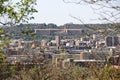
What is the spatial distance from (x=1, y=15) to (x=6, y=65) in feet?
4.23

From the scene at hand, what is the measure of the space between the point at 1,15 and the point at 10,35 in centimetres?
81

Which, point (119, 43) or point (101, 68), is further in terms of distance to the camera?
point (101, 68)

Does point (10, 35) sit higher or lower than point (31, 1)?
lower

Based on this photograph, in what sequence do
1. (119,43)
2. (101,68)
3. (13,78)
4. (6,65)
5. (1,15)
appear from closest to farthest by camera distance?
1. (119,43)
2. (101,68)
3. (1,15)
4. (6,65)
5. (13,78)

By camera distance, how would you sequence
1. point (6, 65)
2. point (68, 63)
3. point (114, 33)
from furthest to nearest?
point (68, 63) < point (6, 65) < point (114, 33)

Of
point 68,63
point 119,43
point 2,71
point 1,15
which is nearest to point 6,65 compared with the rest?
point 2,71

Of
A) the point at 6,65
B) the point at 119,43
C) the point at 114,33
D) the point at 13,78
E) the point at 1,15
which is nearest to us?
the point at 114,33

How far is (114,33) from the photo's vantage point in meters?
3.50

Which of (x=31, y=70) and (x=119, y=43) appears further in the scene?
(x=31, y=70)

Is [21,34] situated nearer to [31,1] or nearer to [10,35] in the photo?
[10,35]

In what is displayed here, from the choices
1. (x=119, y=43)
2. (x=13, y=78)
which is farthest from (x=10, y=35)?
(x=119, y=43)

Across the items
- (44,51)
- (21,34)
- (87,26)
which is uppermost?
(87,26)

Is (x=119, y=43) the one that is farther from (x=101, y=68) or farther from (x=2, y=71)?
(x=2, y=71)

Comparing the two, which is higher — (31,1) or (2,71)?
(31,1)
